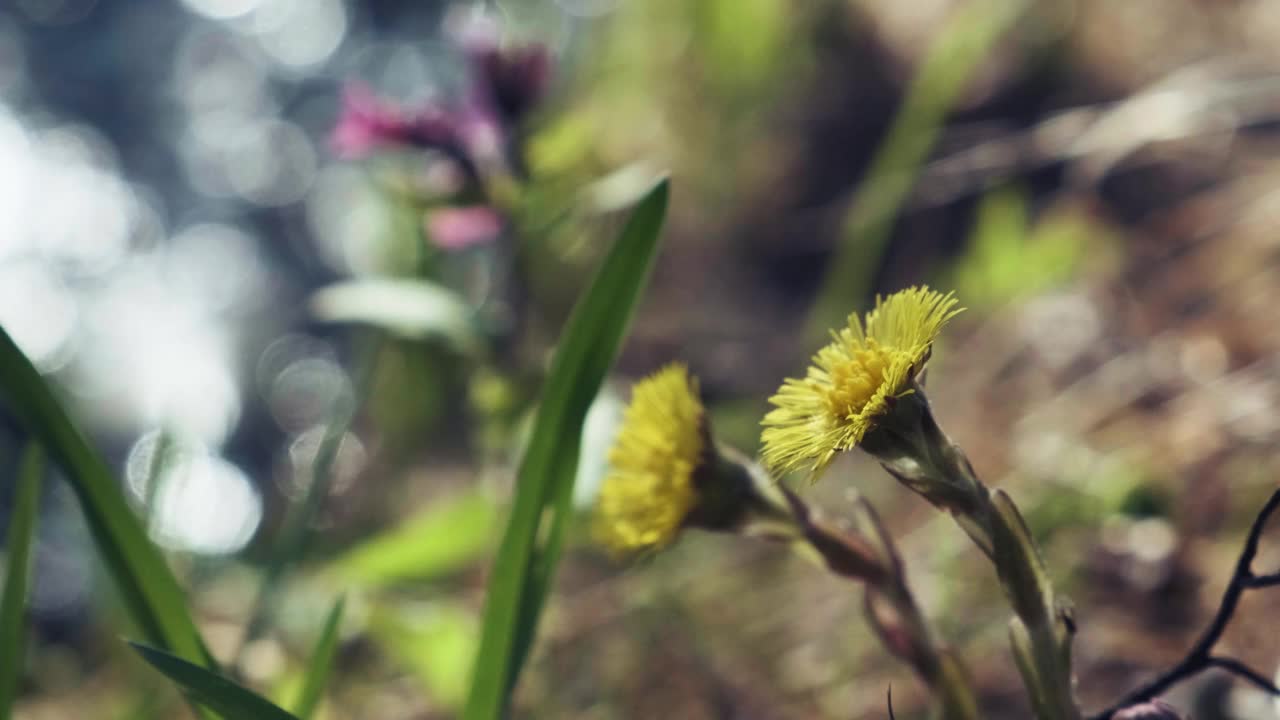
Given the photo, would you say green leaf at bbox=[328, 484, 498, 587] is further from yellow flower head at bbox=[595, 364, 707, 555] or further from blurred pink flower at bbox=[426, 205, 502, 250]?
yellow flower head at bbox=[595, 364, 707, 555]

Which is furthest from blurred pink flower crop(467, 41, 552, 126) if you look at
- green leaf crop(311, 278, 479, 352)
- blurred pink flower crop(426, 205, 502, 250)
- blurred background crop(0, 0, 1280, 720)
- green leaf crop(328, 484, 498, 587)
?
green leaf crop(328, 484, 498, 587)

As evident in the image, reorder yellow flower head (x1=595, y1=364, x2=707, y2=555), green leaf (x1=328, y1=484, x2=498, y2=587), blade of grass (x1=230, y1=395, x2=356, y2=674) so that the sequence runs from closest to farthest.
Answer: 1. yellow flower head (x1=595, y1=364, x2=707, y2=555)
2. blade of grass (x1=230, y1=395, x2=356, y2=674)
3. green leaf (x1=328, y1=484, x2=498, y2=587)

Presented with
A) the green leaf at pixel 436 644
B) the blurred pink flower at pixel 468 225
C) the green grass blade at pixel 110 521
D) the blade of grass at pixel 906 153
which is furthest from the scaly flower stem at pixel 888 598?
the blade of grass at pixel 906 153

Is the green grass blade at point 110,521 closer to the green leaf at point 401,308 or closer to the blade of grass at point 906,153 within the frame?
the green leaf at point 401,308

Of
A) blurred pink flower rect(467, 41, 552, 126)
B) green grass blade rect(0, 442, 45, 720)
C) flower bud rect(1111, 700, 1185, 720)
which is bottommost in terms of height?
flower bud rect(1111, 700, 1185, 720)

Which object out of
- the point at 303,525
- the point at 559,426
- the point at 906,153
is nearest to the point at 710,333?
the point at 906,153

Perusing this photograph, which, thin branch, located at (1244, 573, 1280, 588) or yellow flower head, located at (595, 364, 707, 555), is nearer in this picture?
thin branch, located at (1244, 573, 1280, 588)

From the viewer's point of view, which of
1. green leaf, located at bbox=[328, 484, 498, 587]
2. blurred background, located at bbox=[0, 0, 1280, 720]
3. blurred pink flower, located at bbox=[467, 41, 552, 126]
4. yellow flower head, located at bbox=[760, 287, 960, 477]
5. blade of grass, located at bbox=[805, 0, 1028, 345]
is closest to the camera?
yellow flower head, located at bbox=[760, 287, 960, 477]
